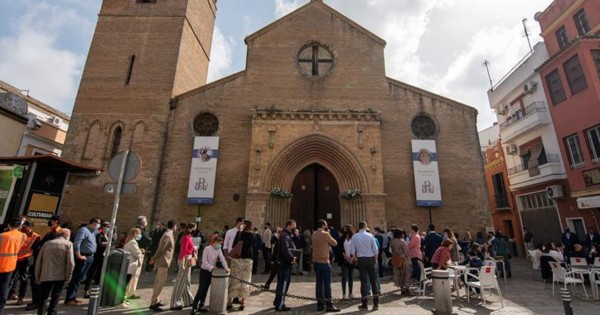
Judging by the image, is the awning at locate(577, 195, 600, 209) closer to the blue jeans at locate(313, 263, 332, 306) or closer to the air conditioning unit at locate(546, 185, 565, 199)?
the air conditioning unit at locate(546, 185, 565, 199)

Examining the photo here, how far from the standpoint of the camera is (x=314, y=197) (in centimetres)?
1431

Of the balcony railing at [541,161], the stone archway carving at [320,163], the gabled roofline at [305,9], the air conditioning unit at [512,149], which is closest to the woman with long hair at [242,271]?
the stone archway carving at [320,163]

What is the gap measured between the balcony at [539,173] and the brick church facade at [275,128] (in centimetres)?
523

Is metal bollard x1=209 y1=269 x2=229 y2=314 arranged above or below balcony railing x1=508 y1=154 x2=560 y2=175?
below

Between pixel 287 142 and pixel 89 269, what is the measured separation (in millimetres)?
8704

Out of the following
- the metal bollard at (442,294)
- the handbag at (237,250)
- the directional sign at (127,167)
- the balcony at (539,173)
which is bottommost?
the metal bollard at (442,294)

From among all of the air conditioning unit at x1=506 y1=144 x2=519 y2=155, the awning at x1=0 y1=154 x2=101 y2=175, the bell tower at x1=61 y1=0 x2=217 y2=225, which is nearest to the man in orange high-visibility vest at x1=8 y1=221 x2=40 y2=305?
the awning at x1=0 y1=154 x2=101 y2=175

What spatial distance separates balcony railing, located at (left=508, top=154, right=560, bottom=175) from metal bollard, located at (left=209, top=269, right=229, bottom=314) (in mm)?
18189

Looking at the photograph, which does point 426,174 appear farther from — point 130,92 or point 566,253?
point 130,92

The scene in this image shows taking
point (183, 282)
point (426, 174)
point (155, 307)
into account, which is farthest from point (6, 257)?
point (426, 174)

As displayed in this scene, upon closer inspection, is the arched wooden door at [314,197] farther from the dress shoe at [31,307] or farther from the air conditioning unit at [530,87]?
the air conditioning unit at [530,87]

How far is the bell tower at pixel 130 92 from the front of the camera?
13258 mm

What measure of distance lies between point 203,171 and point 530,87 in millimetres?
18979

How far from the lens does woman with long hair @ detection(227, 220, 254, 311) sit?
6.02m
